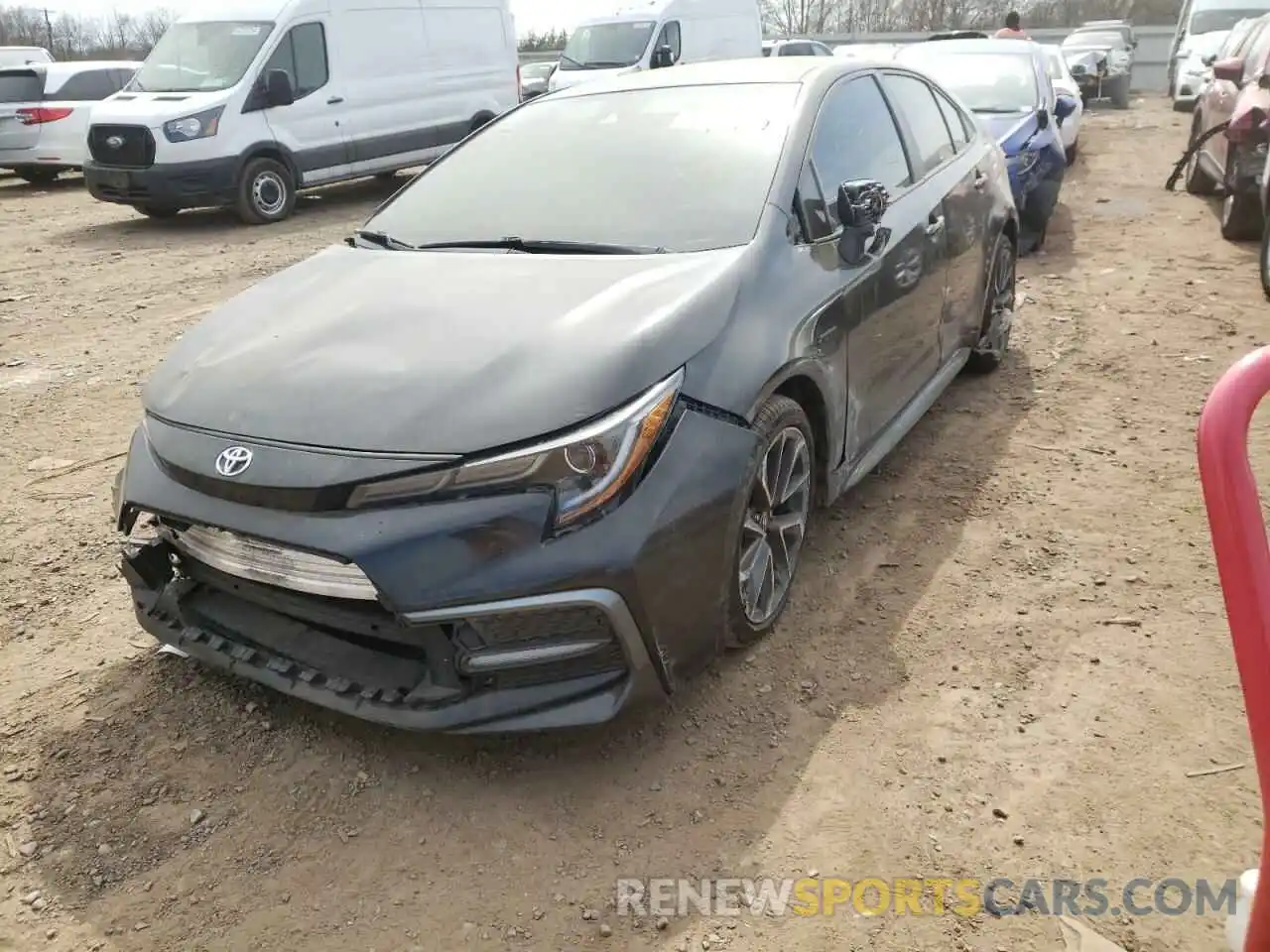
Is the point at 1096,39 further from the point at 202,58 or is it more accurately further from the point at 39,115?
the point at 39,115

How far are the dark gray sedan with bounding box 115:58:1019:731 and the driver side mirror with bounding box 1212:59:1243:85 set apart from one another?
20.5ft

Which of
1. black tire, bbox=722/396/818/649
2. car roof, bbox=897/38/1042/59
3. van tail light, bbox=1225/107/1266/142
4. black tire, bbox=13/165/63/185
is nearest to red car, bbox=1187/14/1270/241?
van tail light, bbox=1225/107/1266/142

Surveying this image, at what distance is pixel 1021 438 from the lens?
4.34m

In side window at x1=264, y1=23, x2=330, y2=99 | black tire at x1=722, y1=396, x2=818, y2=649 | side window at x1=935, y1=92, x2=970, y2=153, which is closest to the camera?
black tire at x1=722, y1=396, x2=818, y2=649

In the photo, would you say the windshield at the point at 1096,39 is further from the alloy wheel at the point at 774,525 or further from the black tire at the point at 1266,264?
the alloy wheel at the point at 774,525

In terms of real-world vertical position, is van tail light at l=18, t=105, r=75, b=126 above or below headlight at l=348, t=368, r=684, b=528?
above

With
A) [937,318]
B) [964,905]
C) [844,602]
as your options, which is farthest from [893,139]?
[964,905]

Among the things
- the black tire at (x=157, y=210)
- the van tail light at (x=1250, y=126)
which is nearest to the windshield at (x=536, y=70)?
the black tire at (x=157, y=210)

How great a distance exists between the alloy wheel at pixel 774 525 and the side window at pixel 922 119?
162 centimetres

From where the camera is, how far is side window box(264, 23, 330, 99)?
998 cm

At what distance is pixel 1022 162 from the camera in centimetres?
719

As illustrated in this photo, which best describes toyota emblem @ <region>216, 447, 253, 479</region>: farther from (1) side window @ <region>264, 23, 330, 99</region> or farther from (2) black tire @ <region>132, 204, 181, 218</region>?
(1) side window @ <region>264, 23, 330, 99</region>

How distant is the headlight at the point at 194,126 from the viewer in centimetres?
938

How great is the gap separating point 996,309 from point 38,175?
13.7 meters
